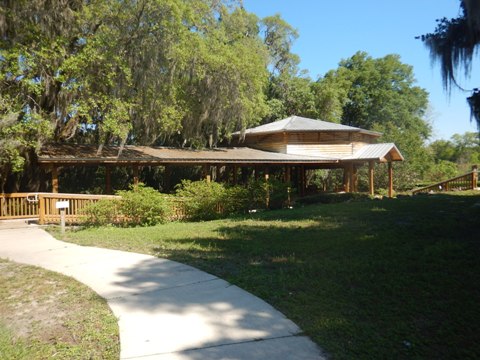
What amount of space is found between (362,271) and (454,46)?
7.34m

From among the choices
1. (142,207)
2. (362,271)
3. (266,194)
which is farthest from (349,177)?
(362,271)

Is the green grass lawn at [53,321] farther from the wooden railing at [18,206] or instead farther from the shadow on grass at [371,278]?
the wooden railing at [18,206]

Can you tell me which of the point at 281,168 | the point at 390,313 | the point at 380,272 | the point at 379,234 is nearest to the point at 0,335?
the point at 390,313

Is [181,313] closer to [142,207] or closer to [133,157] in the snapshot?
[142,207]

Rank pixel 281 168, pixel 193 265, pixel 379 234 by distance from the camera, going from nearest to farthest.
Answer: pixel 193 265 → pixel 379 234 → pixel 281 168

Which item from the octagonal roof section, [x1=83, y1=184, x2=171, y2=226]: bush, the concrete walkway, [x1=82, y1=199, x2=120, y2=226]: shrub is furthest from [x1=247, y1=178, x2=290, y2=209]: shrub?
the concrete walkway

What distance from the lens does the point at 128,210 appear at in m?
12.9

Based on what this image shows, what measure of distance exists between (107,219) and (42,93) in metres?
6.40

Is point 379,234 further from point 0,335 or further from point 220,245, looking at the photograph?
point 0,335

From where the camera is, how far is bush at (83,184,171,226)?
41.8ft

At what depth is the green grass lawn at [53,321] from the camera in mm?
3604

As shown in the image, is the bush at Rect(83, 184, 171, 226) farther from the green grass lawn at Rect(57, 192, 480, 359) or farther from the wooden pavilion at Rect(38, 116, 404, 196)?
the wooden pavilion at Rect(38, 116, 404, 196)

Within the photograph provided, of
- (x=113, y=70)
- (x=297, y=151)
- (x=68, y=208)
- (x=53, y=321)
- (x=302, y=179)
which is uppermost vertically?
(x=113, y=70)

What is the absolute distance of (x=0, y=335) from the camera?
13.1 feet
